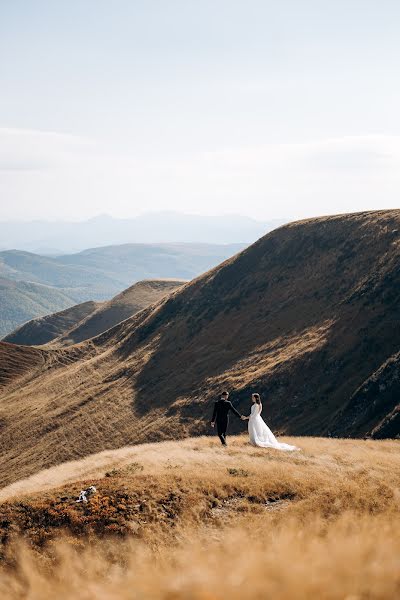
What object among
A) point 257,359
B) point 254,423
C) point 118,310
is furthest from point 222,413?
point 118,310

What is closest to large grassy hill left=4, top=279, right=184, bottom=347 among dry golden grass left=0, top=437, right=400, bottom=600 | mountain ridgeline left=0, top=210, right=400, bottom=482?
mountain ridgeline left=0, top=210, right=400, bottom=482

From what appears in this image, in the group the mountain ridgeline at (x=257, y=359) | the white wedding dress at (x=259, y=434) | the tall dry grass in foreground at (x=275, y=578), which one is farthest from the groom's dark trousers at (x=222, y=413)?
the tall dry grass in foreground at (x=275, y=578)

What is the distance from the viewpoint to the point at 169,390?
62719mm

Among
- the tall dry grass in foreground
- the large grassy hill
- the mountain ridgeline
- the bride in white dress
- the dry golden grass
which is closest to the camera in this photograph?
the tall dry grass in foreground

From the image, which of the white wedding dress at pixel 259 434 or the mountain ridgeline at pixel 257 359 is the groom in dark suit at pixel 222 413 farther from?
the mountain ridgeline at pixel 257 359

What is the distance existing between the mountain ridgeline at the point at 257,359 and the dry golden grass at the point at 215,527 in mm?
18838

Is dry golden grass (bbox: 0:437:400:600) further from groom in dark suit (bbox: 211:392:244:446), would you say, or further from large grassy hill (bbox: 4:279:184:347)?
large grassy hill (bbox: 4:279:184:347)

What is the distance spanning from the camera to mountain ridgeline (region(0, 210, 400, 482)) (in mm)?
45406

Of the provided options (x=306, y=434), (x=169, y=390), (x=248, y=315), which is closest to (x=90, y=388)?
(x=169, y=390)

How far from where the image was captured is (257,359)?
57438 millimetres

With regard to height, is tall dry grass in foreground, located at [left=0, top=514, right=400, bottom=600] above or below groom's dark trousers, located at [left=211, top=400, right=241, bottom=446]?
above

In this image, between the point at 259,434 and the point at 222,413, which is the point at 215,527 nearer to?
the point at 222,413

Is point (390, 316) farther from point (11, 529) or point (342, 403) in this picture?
point (11, 529)

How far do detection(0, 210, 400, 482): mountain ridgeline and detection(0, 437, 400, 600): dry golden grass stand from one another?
1884cm
